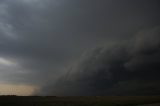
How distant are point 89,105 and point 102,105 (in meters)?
9.76

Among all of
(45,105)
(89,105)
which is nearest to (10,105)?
(45,105)

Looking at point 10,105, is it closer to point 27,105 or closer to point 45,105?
point 27,105

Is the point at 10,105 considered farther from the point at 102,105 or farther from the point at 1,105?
the point at 102,105

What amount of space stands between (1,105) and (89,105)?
44.1 m

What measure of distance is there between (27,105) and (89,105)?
102 ft

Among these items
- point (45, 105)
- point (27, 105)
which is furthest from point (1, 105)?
point (45, 105)

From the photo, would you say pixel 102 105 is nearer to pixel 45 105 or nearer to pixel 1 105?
pixel 45 105

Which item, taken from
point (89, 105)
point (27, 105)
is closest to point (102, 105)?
point (89, 105)

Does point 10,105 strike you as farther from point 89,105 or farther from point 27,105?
point 89,105

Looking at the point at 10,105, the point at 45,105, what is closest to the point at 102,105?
the point at 45,105

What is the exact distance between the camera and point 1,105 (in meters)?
124

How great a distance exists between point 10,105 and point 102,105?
47.4m

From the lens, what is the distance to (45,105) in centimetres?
12575

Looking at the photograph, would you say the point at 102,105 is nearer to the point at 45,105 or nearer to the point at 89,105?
the point at 89,105
